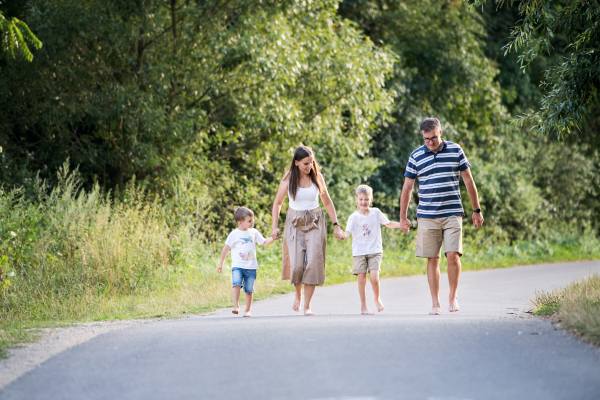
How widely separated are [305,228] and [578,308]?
10.1 feet

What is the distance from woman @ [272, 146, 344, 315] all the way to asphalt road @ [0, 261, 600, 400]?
3.65 feet

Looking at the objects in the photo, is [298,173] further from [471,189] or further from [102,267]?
[102,267]

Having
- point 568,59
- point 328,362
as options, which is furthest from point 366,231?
point 328,362

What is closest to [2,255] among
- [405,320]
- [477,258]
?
[405,320]

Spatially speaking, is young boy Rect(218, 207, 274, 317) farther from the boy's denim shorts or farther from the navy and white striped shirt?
the navy and white striped shirt

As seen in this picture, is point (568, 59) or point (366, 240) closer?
point (568, 59)

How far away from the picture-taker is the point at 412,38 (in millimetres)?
21828

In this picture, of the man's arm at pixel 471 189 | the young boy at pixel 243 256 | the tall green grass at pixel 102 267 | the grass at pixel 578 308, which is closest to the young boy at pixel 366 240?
the man's arm at pixel 471 189

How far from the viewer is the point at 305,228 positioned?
789cm

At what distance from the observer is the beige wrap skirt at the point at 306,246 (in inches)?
308

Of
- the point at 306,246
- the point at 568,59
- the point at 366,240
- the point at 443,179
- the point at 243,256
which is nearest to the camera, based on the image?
the point at 443,179

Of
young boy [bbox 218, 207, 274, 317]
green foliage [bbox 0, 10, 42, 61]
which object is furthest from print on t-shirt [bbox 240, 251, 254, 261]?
green foliage [bbox 0, 10, 42, 61]

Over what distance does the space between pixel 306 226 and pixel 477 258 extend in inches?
441

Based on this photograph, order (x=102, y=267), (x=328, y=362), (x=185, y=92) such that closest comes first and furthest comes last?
(x=328, y=362), (x=102, y=267), (x=185, y=92)
